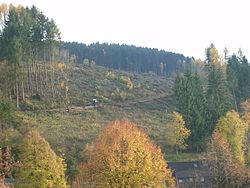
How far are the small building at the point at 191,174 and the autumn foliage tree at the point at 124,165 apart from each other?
15223 millimetres

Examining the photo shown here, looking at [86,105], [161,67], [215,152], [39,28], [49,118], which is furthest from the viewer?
[161,67]

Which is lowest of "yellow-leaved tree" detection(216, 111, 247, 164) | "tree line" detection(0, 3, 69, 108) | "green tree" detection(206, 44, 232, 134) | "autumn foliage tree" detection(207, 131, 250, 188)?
"autumn foliage tree" detection(207, 131, 250, 188)

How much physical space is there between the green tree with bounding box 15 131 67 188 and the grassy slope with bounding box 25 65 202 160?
18644mm

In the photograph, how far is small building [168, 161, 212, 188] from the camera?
48438 mm

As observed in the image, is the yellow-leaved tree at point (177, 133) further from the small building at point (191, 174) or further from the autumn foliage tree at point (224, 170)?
the autumn foliage tree at point (224, 170)

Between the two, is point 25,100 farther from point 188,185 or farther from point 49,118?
point 188,185

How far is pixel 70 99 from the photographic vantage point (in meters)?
83.1

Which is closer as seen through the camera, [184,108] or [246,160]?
Result: [246,160]

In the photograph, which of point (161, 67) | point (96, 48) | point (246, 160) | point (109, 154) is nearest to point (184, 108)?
point (246, 160)

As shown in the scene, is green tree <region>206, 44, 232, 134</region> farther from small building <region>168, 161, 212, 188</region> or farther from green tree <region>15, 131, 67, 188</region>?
green tree <region>15, 131, 67, 188</region>

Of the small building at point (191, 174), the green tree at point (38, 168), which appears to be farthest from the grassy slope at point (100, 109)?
the green tree at point (38, 168)

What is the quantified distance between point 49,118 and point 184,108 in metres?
23.0

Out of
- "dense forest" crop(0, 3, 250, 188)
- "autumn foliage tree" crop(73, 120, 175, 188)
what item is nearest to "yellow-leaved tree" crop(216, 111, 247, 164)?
"dense forest" crop(0, 3, 250, 188)

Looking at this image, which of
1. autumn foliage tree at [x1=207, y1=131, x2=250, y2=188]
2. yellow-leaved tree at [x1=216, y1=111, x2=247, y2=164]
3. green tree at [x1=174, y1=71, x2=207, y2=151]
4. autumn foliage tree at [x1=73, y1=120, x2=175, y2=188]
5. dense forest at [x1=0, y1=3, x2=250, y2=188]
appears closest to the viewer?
autumn foliage tree at [x1=73, y1=120, x2=175, y2=188]
